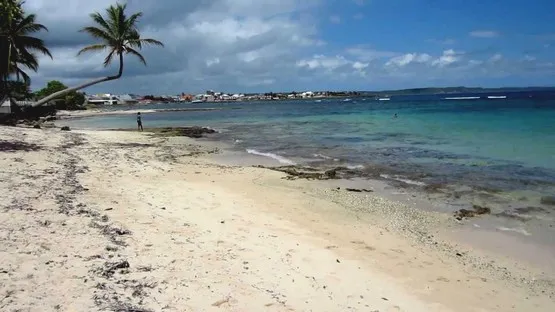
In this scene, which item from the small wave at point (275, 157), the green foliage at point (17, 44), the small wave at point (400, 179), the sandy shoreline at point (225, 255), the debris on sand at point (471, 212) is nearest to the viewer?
the sandy shoreline at point (225, 255)

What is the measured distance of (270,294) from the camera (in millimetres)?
5578

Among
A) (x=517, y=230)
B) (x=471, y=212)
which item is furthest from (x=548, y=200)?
(x=517, y=230)

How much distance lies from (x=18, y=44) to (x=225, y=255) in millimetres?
32495

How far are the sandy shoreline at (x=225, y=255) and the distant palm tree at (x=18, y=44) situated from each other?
22.5 metres

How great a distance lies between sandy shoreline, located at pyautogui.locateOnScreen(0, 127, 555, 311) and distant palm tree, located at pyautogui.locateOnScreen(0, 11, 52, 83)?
886 inches

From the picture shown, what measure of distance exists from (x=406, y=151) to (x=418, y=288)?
18285 mm

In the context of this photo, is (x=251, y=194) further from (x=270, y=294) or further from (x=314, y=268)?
(x=270, y=294)

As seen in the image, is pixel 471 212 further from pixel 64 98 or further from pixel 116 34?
pixel 64 98

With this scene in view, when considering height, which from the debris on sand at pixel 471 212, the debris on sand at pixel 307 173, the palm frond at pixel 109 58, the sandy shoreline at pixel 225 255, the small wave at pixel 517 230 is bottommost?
the small wave at pixel 517 230

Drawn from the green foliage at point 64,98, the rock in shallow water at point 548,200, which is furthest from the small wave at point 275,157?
the green foliage at point 64,98

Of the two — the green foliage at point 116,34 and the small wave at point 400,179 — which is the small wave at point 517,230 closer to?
the small wave at point 400,179

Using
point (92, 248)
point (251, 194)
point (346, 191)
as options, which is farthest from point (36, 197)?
point (346, 191)

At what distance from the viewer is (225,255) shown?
268 inches

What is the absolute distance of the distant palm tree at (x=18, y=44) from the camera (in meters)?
29.9
